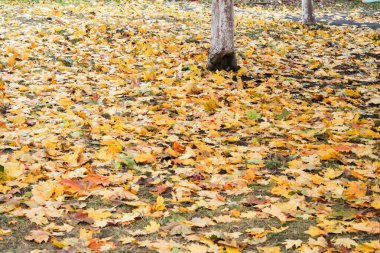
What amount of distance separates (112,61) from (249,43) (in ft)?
10.7

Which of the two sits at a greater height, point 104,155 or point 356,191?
point 104,155

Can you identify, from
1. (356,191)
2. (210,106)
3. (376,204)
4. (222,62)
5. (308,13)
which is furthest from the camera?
(308,13)

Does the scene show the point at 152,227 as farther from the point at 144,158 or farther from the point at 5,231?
the point at 144,158

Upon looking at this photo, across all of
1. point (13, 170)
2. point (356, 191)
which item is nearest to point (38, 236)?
point (13, 170)

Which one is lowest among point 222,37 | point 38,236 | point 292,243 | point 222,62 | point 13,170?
point 292,243

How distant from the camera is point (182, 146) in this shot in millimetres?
4555

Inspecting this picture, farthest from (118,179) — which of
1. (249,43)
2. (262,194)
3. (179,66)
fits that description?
(249,43)

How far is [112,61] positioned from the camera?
8.01 metres

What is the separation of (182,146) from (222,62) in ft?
11.2

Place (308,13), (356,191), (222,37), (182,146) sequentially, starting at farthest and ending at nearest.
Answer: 1. (308,13)
2. (222,37)
3. (182,146)
4. (356,191)

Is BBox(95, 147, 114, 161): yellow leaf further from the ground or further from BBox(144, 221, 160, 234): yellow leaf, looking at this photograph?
BBox(144, 221, 160, 234): yellow leaf

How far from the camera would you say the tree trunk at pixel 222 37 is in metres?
7.45

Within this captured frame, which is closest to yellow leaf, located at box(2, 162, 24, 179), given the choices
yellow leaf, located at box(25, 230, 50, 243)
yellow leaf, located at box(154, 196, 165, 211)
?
yellow leaf, located at box(25, 230, 50, 243)

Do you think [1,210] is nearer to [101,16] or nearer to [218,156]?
[218,156]
